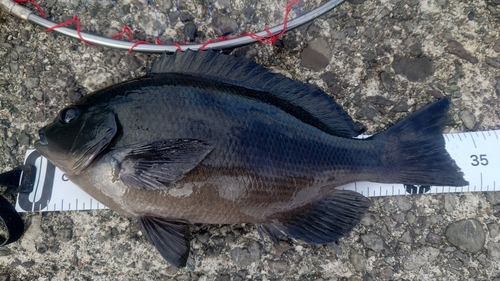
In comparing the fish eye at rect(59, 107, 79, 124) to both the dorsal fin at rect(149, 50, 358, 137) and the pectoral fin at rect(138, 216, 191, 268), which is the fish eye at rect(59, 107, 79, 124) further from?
the pectoral fin at rect(138, 216, 191, 268)

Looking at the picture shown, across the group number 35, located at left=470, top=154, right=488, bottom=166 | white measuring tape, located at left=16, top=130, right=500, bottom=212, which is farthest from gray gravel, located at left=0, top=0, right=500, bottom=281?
number 35, located at left=470, top=154, right=488, bottom=166

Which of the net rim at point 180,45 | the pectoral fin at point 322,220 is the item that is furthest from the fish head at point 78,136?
the pectoral fin at point 322,220

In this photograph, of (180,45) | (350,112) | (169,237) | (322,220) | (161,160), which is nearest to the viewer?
(161,160)

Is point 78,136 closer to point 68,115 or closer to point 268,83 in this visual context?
point 68,115

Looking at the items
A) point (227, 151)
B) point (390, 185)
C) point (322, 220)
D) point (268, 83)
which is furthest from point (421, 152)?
point (227, 151)

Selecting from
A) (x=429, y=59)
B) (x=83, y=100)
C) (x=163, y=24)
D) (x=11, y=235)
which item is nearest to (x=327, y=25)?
(x=429, y=59)

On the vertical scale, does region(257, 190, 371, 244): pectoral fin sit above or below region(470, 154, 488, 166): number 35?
below
